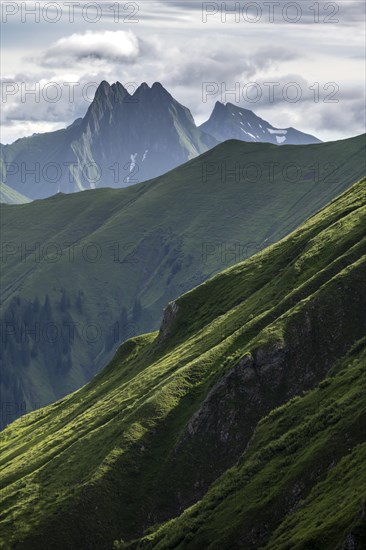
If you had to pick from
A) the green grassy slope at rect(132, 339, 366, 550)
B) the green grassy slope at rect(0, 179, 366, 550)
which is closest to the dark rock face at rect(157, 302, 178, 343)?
the green grassy slope at rect(0, 179, 366, 550)

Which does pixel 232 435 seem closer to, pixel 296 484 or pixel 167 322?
pixel 296 484

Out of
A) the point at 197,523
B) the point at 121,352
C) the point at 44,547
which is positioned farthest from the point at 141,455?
the point at 121,352

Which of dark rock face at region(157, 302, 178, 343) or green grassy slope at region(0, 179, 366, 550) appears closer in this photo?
green grassy slope at region(0, 179, 366, 550)

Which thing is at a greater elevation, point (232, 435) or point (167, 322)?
point (167, 322)

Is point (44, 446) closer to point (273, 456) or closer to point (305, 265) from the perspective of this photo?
point (305, 265)

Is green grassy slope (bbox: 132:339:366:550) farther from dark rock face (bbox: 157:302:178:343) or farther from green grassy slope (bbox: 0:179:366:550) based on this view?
dark rock face (bbox: 157:302:178:343)

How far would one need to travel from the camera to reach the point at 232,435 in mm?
117500

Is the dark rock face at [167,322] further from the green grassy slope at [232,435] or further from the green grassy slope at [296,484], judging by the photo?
the green grassy slope at [296,484]

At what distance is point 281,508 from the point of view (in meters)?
88.1

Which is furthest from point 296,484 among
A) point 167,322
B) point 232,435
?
point 167,322

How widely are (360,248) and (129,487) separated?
48377 millimetres

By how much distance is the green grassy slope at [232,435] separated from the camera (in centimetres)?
9089

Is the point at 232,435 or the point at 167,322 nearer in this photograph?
the point at 232,435

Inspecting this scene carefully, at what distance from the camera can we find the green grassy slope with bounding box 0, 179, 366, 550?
9089 cm
